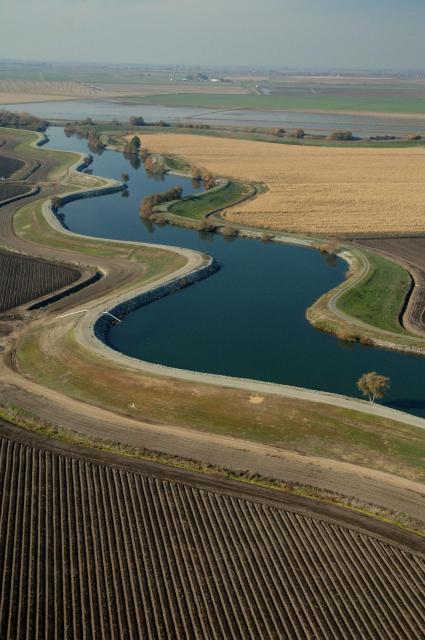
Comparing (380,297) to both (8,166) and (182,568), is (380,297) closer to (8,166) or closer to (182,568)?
(182,568)

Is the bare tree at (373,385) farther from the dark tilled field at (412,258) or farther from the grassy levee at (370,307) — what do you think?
the dark tilled field at (412,258)

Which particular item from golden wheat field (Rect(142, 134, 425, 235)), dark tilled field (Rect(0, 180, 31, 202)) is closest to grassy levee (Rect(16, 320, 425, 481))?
golden wheat field (Rect(142, 134, 425, 235))

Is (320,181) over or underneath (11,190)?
over

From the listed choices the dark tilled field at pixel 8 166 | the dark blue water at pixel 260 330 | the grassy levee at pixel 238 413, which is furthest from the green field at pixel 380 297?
the dark tilled field at pixel 8 166

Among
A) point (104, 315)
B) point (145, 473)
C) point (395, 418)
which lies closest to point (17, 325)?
point (104, 315)

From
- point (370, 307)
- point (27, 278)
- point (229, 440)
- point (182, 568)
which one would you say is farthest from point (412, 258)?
point (182, 568)

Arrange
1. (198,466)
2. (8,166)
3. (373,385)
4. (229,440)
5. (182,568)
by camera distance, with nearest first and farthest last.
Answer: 1. (182,568)
2. (198,466)
3. (229,440)
4. (373,385)
5. (8,166)

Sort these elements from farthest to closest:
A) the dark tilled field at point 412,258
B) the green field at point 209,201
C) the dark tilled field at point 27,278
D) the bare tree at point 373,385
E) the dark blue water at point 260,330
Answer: the green field at point 209,201
the dark tilled field at point 27,278
the dark tilled field at point 412,258
the dark blue water at point 260,330
the bare tree at point 373,385
